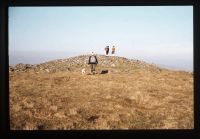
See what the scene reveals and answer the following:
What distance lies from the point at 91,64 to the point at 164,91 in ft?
8.13

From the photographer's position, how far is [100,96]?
7828 mm

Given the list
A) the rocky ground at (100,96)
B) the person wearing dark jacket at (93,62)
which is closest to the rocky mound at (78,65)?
the rocky ground at (100,96)

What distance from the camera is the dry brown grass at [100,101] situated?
6.13m

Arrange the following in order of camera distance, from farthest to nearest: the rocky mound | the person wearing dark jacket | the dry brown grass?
the rocky mound
the person wearing dark jacket
the dry brown grass

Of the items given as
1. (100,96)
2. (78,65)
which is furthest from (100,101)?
(78,65)

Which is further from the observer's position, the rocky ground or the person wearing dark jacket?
the person wearing dark jacket

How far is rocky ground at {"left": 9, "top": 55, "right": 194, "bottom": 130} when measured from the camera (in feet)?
20.2

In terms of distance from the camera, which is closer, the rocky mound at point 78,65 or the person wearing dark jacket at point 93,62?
the person wearing dark jacket at point 93,62

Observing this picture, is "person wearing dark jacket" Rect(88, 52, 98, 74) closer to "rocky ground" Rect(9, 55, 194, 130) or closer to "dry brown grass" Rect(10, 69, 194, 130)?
"rocky ground" Rect(9, 55, 194, 130)

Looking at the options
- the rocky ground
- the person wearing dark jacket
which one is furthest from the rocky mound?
the person wearing dark jacket

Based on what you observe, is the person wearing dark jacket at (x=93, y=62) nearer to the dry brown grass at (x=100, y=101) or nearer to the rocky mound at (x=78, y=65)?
the rocky mound at (x=78, y=65)

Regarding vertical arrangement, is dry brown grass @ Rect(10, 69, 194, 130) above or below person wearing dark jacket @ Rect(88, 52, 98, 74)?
below

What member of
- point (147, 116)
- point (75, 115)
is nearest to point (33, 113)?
point (75, 115)
